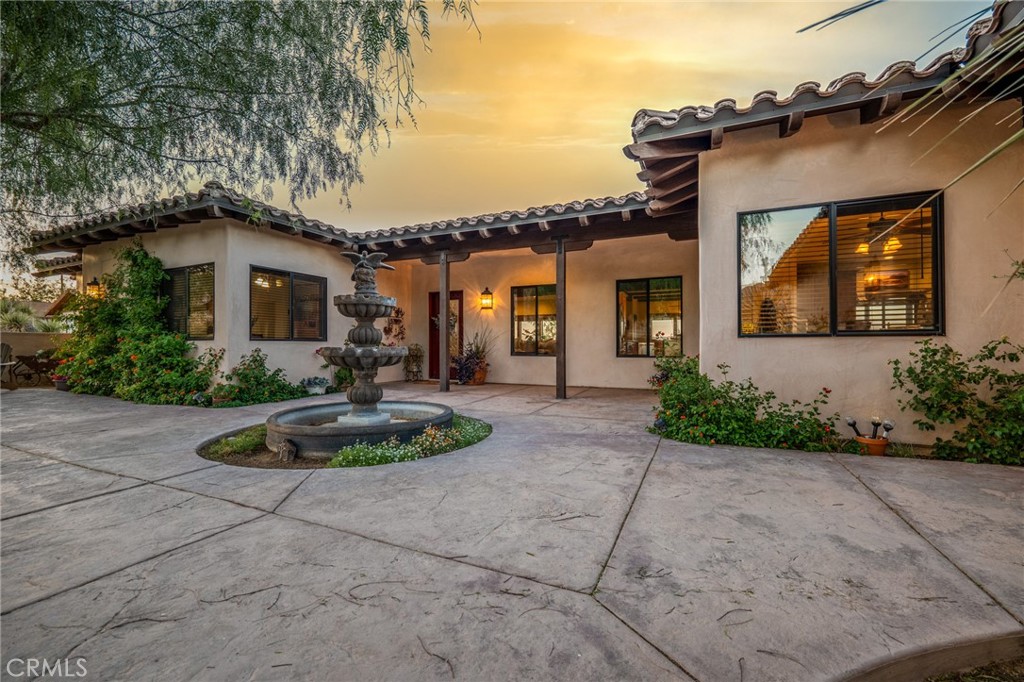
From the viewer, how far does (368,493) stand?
2.77 m

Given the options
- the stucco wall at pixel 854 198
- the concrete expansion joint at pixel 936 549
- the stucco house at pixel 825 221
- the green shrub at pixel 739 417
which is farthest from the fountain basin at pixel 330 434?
the concrete expansion joint at pixel 936 549

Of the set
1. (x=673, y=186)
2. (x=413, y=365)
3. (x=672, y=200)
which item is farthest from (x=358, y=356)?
(x=413, y=365)

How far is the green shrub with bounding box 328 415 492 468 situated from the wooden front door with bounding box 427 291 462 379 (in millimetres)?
5830

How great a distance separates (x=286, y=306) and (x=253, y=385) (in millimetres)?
1588

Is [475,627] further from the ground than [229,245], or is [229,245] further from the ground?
[229,245]

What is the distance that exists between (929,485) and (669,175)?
3692 mm

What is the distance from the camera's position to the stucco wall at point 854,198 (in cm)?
365

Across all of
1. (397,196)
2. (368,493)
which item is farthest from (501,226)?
(368,493)

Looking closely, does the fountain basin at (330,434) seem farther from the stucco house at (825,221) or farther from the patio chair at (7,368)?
the patio chair at (7,368)

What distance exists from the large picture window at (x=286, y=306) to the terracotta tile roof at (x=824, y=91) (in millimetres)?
6289

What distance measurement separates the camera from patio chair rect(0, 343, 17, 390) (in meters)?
8.40

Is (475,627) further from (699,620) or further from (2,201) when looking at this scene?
(2,201)

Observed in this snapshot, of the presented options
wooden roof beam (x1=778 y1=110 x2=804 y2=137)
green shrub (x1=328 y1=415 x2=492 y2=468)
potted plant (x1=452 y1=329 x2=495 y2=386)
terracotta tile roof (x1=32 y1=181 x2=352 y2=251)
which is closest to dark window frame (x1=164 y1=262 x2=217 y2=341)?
terracotta tile roof (x1=32 y1=181 x2=352 y2=251)

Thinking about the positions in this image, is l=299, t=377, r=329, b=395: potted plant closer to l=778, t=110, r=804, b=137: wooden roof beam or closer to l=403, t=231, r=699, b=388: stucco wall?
l=403, t=231, r=699, b=388: stucco wall
